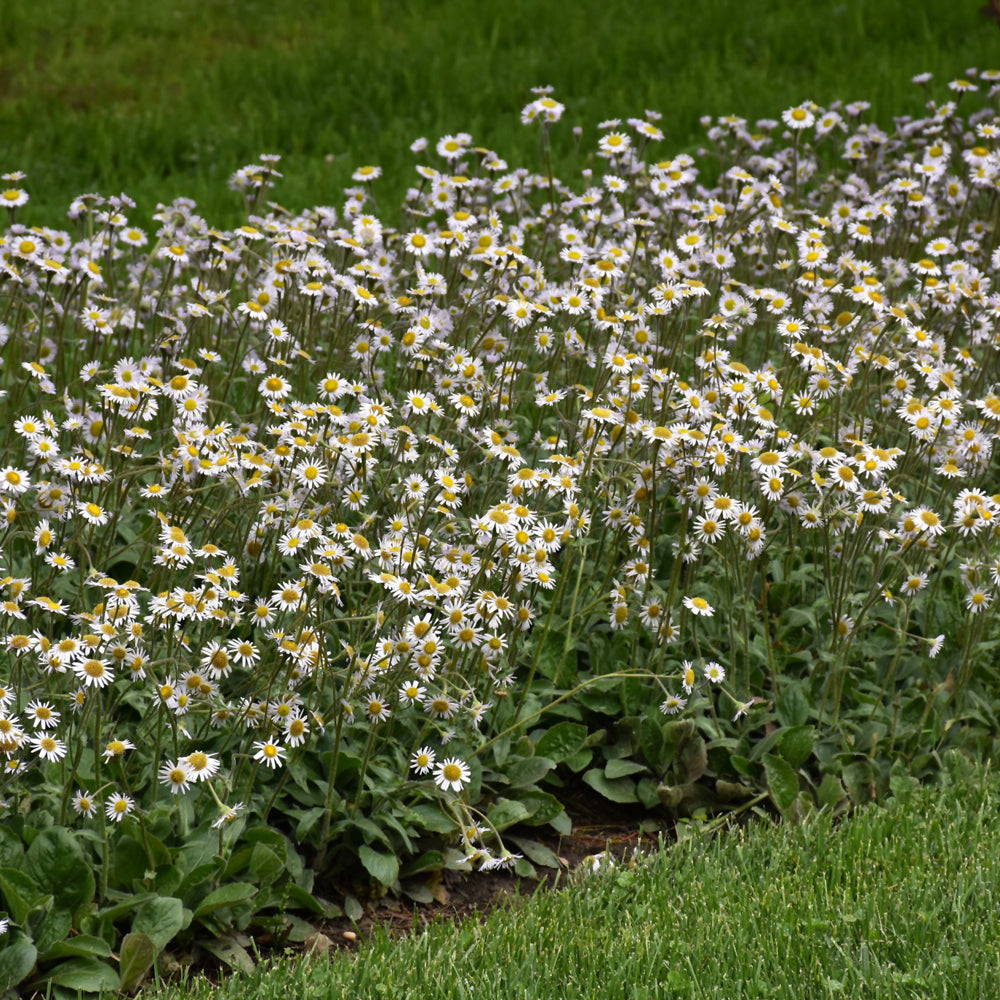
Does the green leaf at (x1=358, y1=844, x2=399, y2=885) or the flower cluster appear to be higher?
the flower cluster

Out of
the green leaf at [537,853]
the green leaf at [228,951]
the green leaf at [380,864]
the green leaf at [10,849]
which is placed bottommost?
the green leaf at [537,853]

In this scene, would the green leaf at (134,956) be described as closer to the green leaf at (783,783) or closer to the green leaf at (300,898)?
the green leaf at (300,898)

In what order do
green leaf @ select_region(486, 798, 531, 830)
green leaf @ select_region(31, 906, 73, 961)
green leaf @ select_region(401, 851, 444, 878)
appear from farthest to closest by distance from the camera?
green leaf @ select_region(486, 798, 531, 830)
green leaf @ select_region(401, 851, 444, 878)
green leaf @ select_region(31, 906, 73, 961)

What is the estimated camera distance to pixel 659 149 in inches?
356

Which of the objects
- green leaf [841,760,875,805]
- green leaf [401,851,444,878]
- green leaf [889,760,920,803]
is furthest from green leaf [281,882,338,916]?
green leaf [889,760,920,803]

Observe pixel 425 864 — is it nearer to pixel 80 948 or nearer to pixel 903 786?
pixel 80 948

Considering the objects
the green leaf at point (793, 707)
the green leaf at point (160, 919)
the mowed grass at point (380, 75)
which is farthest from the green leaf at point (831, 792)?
the mowed grass at point (380, 75)

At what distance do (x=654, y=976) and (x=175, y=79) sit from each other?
10.1 meters

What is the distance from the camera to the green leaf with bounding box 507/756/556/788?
12.0ft

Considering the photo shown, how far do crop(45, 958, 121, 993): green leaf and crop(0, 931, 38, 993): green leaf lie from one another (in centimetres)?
6

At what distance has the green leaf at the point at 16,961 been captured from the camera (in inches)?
108

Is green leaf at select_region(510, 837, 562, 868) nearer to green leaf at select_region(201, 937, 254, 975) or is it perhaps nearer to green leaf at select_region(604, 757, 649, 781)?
green leaf at select_region(604, 757, 649, 781)

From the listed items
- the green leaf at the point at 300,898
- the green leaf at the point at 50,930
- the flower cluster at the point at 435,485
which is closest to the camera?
the green leaf at the point at 50,930

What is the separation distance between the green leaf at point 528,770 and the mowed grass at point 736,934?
13.9 inches
